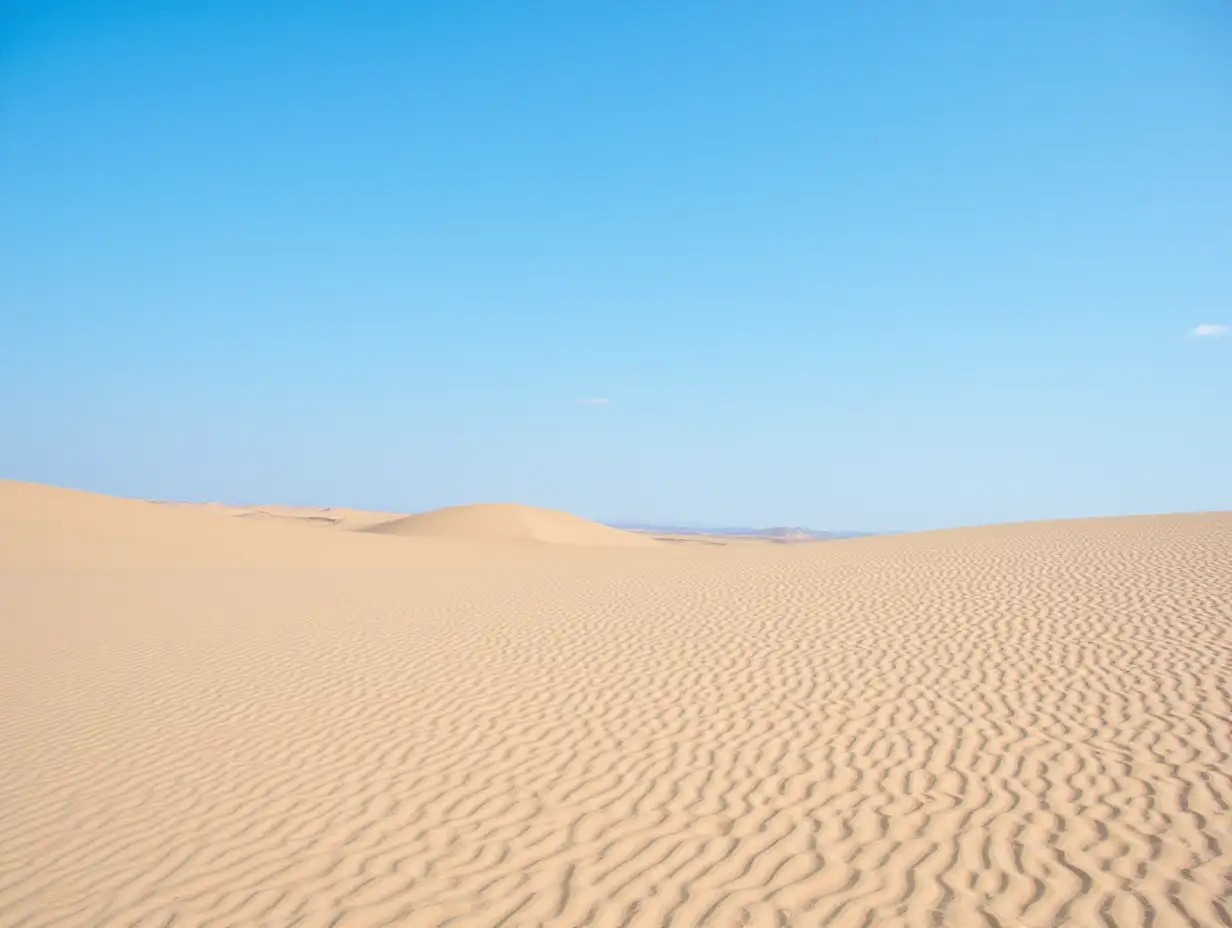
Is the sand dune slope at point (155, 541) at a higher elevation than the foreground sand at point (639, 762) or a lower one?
higher

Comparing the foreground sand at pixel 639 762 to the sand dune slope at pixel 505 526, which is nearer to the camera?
the foreground sand at pixel 639 762

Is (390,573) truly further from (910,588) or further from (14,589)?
(910,588)

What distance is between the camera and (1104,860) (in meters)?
5.08

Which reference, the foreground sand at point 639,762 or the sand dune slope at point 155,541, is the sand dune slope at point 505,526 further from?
the foreground sand at point 639,762

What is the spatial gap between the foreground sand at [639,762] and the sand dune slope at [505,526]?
113ft

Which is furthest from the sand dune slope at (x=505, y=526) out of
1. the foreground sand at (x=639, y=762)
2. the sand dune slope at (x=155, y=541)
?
the foreground sand at (x=639, y=762)

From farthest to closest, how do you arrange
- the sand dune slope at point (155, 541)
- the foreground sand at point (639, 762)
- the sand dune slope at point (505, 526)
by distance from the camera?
the sand dune slope at point (505, 526) < the sand dune slope at point (155, 541) < the foreground sand at point (639, 762)

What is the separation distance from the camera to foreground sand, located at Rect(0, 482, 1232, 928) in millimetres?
4973

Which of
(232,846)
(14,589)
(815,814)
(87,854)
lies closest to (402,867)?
(232,846)

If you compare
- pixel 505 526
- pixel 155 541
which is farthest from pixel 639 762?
pixel 505 526

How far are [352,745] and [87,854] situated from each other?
2621mm

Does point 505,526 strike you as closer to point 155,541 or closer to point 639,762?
point 155,541

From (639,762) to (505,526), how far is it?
1813 inches

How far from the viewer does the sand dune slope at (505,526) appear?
168ft
